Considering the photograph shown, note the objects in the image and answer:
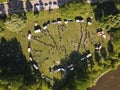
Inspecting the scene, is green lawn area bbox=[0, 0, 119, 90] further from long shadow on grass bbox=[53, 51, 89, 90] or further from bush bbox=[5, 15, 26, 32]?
bush bbox=[5, 15, 26, 32]

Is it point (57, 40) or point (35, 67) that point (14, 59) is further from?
point (57, 40)

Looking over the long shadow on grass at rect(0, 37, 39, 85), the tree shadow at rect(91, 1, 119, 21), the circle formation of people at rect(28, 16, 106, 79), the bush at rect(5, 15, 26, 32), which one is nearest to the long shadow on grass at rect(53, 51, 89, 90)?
the circle formation of people at rect(28, 16, 106, 79)

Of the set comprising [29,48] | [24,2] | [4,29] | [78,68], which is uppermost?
[24,2]

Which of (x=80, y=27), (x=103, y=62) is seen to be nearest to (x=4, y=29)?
(x=80, y=27)

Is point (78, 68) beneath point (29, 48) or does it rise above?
beneath

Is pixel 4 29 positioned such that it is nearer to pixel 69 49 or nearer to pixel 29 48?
pixel 29 48

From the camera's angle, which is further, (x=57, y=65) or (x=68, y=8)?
(x=57, y=65)

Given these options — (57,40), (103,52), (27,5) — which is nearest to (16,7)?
(27,5)
